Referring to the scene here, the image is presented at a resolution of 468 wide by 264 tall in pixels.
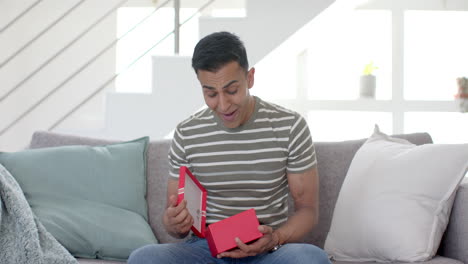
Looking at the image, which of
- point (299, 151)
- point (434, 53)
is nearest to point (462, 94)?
point (434, 53)

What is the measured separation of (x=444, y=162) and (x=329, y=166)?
15.8 inches

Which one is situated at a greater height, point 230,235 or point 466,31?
point 466,31

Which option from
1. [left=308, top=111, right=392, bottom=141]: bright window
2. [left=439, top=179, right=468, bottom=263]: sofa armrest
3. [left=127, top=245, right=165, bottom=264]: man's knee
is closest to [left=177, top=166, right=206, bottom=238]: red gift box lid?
[left=127, top=245, right=165, bottom=264]: man's knee

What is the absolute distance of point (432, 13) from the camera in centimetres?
447

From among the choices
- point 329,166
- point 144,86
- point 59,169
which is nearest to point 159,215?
point 59,169

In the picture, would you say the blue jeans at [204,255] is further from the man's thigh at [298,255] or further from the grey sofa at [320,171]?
the grey sofa at [320,171]

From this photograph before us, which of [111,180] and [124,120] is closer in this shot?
[111,180]

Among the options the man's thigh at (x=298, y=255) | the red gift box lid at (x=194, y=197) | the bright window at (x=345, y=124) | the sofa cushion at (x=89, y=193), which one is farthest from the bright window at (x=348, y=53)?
the man's thigh at (x=298, y=255)

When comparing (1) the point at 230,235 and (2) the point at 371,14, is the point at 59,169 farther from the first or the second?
(2) the point at 371,14

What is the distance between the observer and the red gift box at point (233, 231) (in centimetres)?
137

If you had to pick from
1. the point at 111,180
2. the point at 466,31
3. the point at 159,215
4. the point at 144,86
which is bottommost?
the point at 159,215

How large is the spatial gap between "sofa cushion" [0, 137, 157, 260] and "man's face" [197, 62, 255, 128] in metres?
0.46

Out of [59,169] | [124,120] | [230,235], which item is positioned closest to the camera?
[230,235]

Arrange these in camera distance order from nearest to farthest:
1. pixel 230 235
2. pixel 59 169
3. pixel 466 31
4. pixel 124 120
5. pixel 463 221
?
pixel 230 235
pixel 463 221
pixel 59 169
pixel 124 120
pixel 466 31
